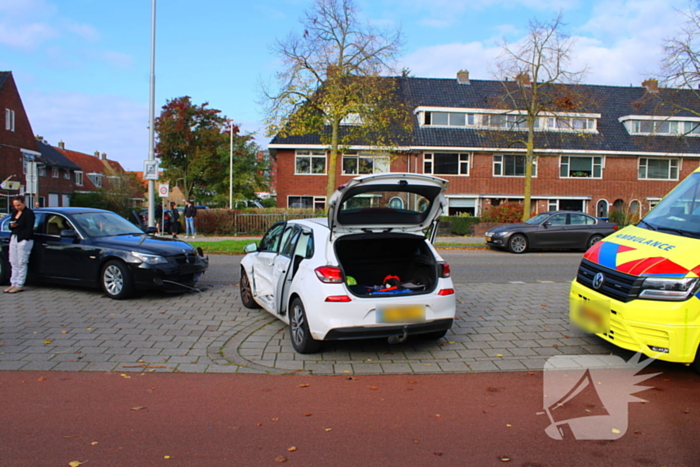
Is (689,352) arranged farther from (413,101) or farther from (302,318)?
(413,101)

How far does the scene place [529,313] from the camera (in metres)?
7.64

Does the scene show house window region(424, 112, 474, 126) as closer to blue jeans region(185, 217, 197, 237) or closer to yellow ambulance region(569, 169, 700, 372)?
blue jeans region(185, 217, 197, 237)

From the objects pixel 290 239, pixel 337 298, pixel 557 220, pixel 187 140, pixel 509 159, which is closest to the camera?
pixel 337 298

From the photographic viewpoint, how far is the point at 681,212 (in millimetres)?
5570

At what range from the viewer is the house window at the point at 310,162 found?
31984 millimetres

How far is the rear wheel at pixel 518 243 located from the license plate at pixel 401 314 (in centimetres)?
1350

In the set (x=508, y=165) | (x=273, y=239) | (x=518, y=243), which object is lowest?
(x=518, y=243)

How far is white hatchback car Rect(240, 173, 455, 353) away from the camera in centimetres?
523

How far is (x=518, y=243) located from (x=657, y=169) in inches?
883

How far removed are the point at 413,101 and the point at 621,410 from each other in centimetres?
3222

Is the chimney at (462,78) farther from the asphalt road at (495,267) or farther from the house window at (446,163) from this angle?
the asphalt road at (495,267)

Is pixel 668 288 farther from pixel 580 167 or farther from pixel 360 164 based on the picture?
pixel 580 167

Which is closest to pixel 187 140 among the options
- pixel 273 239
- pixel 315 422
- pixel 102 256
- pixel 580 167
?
pixel 580 167

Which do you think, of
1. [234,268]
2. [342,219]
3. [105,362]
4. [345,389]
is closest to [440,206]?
[342,219]
